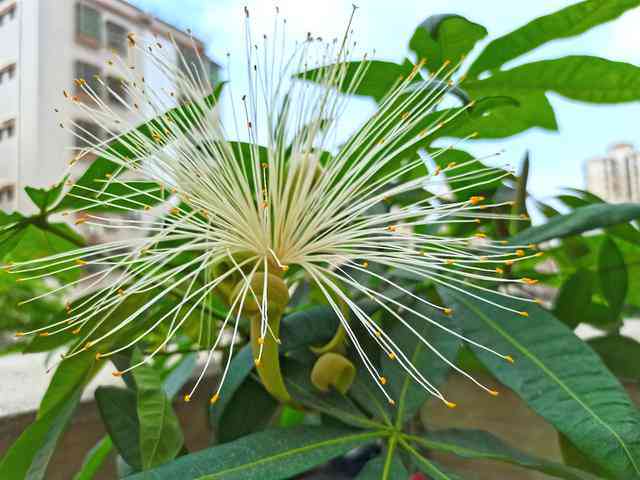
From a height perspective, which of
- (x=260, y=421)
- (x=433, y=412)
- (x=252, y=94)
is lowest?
(x=433, y=412)

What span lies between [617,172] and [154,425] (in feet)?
3.49

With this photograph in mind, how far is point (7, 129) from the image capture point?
2.19 feet

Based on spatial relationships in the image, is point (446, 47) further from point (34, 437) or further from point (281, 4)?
point (34, 437)

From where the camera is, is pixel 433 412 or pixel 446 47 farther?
pixel 433 412

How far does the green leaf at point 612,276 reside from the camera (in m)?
0.59

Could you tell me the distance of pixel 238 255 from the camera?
17.5 inches

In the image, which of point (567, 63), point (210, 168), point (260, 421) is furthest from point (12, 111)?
point (567, 63)

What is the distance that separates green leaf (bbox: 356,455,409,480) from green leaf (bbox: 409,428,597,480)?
2cm

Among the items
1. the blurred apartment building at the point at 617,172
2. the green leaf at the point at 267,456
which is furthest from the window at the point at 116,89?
the blurred apartment building at the point at 617,172

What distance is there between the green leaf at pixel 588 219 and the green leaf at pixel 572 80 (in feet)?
0.50

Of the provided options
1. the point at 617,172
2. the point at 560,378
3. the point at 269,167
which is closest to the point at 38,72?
the point at 269,167

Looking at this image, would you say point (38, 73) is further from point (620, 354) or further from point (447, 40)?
point (620, 354)

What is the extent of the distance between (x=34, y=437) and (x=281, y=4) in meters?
0.38

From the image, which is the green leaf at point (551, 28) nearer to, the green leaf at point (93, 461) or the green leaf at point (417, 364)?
the green leaf at point (417, 364)
